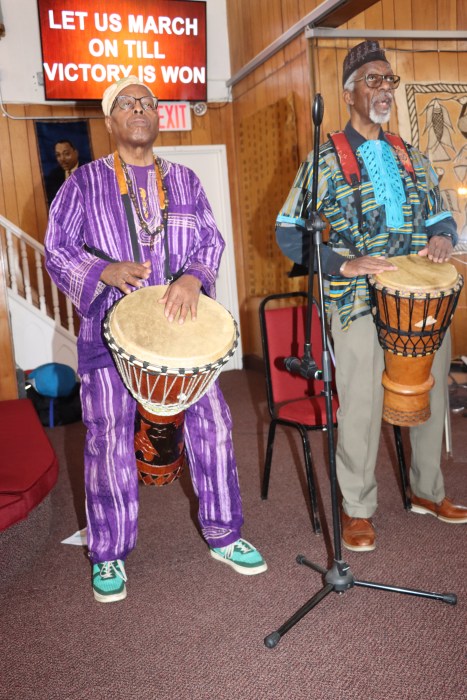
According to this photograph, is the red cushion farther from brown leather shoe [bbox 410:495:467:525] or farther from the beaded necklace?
brown leather shoe [bbox 410:495:467:525]

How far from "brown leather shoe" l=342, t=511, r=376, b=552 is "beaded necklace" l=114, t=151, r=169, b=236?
4.17ft

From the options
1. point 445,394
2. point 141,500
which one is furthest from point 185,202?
point 141,500

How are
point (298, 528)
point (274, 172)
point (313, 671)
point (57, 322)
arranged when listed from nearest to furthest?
point (313, 671) < point (298, 528) < point (274, 172) < point (57, 322)

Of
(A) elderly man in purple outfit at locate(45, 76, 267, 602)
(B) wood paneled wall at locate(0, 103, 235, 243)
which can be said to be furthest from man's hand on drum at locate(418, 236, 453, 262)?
(B) wood paneled wall at locate(0, 103, 235, 243)

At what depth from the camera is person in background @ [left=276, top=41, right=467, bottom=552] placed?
2.22m

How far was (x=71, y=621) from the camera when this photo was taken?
2064 mm

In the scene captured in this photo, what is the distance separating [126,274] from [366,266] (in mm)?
758

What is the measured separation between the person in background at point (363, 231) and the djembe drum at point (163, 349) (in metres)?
0.47

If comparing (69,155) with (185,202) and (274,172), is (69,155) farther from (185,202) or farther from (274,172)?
(185,202)

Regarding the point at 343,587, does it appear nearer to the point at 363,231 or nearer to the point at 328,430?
the point at 328,430

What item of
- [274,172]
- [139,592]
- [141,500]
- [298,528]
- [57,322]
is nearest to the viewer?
[139,592]

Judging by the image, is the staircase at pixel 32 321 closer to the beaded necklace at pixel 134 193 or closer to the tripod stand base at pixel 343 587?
the beaded necklace at pixel 134 193

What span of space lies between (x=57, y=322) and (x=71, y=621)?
4.06 metres

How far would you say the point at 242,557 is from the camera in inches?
90.9
